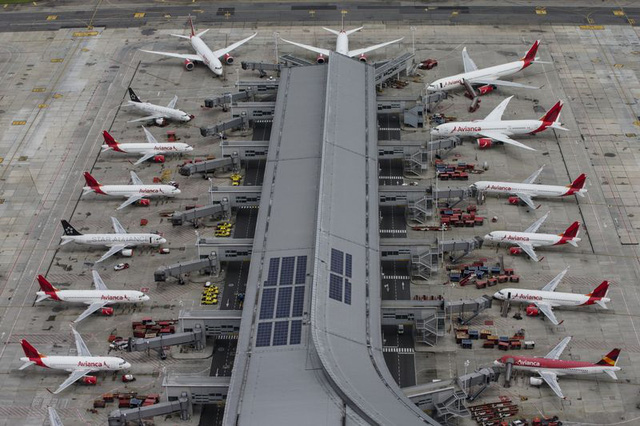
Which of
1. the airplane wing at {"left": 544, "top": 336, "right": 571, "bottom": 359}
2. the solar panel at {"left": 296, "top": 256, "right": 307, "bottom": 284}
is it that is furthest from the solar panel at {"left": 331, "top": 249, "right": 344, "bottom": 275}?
the airplane wing at {"left": 544, "top": 336, "right": 571, "bottom": 359}

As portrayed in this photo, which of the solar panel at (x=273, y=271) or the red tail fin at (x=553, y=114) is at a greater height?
the red tail fin at (x=553, y=114)

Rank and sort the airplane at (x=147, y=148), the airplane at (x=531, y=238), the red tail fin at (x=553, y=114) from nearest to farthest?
the airplane at (x=531, y=238)
the airplane at (x=147, y=148)
the red tail fin at (x=553, y=114)

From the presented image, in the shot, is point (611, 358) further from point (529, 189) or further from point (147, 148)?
point (147, 148)

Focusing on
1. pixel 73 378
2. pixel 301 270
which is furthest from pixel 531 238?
pixel 73 378

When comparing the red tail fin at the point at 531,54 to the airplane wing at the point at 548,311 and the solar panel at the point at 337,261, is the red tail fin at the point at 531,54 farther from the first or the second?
the solar panel at the point at 337,261

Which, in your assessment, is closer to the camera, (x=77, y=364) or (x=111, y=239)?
(x=77, y=364)

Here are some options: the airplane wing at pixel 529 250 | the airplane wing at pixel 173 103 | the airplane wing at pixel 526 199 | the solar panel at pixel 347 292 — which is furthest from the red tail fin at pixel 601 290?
the airplane wing at pixel 173 103

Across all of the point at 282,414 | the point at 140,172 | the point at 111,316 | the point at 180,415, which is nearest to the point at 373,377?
the point at 282,414

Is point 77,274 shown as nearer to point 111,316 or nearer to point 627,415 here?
point 111,316
